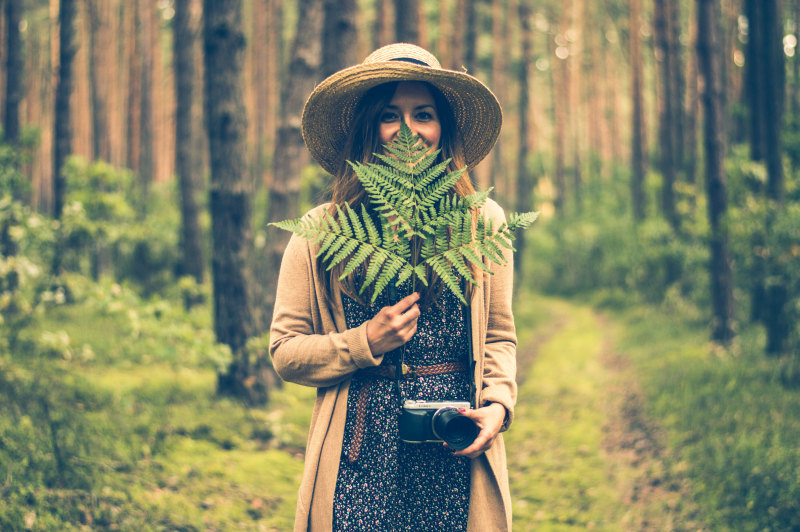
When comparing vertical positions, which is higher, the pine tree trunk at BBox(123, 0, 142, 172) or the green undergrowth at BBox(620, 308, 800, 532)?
the pine tree trunk at BBox(123, 0, 142, 172)

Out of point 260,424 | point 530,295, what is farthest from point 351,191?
point 530,295

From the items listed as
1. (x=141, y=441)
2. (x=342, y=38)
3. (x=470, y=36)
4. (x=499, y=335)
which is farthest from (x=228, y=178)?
(x=470, y=36)

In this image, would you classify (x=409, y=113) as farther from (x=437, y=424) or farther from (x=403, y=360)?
(x=437, y=424)

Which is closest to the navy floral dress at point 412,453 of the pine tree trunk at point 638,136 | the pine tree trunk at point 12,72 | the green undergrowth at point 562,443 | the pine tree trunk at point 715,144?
the green undergrowth at point 562,443

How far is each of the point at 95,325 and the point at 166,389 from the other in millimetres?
Answer: 3364

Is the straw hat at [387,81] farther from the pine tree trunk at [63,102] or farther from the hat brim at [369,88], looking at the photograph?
the pine tree trunk at [63,102]

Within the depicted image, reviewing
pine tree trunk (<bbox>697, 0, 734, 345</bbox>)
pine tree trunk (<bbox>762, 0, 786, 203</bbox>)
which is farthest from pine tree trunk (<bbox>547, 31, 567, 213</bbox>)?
pine tree trunk (<bbox>762, 0, 786, 203</bbox>)

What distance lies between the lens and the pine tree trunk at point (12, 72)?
830 cm

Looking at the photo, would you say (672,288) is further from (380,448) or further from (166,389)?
(380,448)

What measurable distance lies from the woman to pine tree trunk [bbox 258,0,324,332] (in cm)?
501

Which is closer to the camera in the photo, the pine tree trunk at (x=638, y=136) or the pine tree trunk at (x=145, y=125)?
the pine tree trunk at (x=145, y=125)

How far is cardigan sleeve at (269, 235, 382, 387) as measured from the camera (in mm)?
1942

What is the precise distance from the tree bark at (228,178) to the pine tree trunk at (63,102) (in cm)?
390

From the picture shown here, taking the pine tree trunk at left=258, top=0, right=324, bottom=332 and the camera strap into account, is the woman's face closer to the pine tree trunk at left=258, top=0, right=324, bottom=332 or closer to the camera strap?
the camera strap
